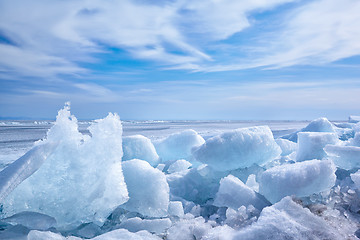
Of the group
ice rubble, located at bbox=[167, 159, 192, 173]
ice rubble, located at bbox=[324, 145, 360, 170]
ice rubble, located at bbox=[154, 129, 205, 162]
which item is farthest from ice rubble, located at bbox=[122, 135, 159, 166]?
ice rubble, located at bbox=[324, 145, 360, 170]

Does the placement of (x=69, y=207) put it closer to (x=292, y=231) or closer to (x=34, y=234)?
(x=34, y=234)

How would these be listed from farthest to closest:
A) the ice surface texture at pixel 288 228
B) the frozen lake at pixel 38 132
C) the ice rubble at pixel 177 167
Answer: the frozen lake at pixel 38 132 < the ice rubble at pixel 177 167 < the ice surface texture at pixel 288 228

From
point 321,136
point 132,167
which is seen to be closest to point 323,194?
point 321,136

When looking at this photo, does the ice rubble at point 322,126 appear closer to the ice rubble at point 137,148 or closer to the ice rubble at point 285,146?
the ice rubble at point 285,146

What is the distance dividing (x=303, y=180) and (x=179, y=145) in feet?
8.33

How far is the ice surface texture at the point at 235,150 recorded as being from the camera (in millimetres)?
3166

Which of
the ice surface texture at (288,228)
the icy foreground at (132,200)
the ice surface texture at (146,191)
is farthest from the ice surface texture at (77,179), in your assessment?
the ice surface texture at (288,228)

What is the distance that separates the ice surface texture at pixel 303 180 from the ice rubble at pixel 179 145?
7.47 feet

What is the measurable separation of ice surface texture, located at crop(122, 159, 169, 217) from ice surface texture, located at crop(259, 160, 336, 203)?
99 cm

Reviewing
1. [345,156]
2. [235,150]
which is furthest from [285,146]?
[235,150]

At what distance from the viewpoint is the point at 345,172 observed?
3291mm

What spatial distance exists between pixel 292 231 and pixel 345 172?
6.54 ft

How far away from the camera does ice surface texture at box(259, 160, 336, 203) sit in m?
2.42

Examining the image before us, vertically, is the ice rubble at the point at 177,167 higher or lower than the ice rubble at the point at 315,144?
lower
